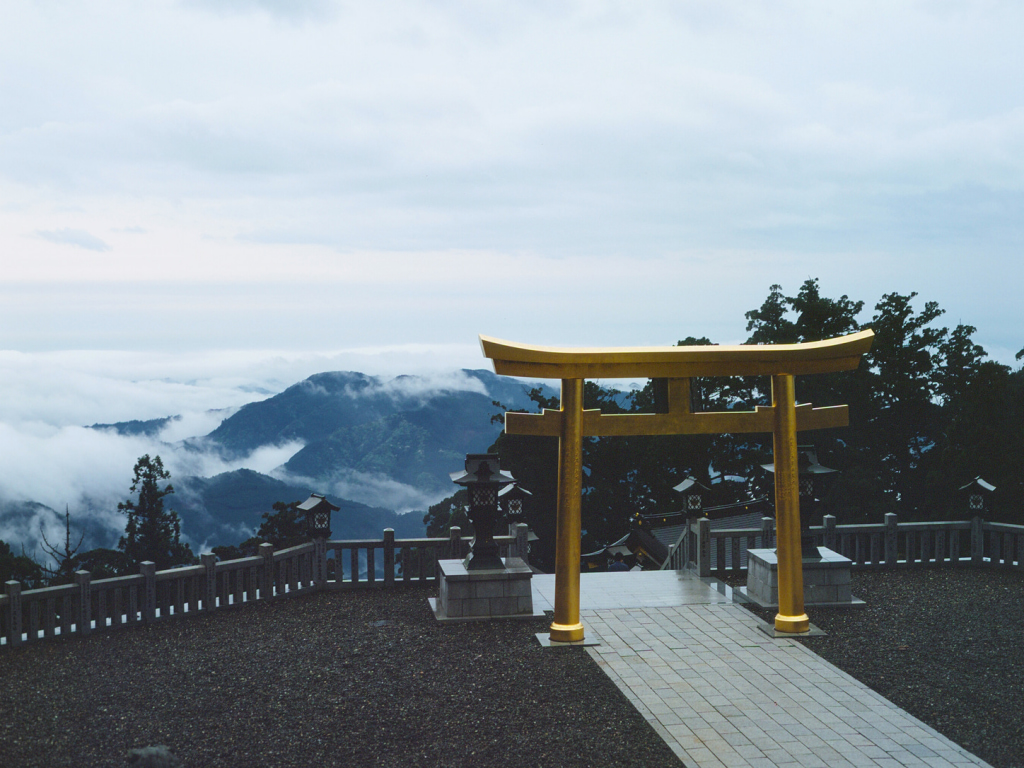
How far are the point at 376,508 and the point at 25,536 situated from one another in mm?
52234

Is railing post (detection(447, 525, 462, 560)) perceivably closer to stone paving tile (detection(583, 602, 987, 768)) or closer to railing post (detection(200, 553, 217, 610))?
stone paving tile (detection(583, 602, 987, 768))

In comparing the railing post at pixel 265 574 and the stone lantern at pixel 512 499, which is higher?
the stone lantern at pixel 512 499

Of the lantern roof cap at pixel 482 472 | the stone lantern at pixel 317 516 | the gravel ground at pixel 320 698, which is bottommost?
the gravel ground at pixel 320 698

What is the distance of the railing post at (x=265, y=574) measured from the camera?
511 inches

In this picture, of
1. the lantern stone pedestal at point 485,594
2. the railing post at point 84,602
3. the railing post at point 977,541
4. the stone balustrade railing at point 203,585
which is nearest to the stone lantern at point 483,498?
the lantern stone pedestal at point 485,594

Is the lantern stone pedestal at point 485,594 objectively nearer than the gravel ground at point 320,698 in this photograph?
No

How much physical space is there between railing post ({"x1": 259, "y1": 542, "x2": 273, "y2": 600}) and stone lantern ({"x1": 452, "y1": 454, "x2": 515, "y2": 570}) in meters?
3.19

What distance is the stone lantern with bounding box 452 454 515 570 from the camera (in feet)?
39.6

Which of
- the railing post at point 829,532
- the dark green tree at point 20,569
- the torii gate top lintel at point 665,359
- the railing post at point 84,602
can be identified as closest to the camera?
the torii gate top lintel at point 665,359

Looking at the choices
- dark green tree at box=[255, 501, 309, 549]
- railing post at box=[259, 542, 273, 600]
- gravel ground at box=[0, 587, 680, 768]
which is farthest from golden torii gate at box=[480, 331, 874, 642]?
dark green tree at box=[255, 501, 309, 549]

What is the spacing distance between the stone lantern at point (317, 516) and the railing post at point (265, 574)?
876 millimetres

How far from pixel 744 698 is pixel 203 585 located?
7.97m

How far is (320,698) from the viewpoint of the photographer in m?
8.65

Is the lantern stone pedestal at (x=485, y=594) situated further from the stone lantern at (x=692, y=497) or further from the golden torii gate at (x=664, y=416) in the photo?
the stone lantern at (x=692, y=497)
